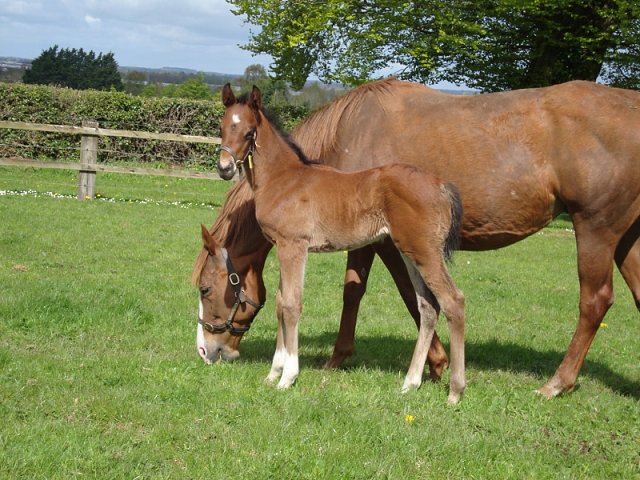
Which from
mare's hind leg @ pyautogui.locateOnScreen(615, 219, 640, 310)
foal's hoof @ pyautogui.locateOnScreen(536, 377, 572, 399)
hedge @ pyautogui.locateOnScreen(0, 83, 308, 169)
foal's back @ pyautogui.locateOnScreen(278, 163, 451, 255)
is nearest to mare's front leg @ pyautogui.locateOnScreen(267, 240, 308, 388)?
foal's back @ pyautogui.locateOnScreen(278, 163, 451, 255)

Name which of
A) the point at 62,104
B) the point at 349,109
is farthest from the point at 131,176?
the point at 349,109

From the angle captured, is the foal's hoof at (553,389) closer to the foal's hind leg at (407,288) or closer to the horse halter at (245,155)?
the foal's hind leg at (407,288)

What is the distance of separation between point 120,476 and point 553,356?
4.80 meters

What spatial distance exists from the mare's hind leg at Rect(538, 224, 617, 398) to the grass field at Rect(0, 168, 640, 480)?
0.21 meters

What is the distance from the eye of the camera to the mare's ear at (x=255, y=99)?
5.43 m

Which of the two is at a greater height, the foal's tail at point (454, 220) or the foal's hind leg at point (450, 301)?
the foal's tail at point (454, 220)

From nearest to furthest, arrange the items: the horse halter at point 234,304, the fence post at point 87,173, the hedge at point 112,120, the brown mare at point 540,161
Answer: the brown mare at point 540,161, the horse halter at point 234,304, the fence post at point 87,173, the hedge at point 112,120

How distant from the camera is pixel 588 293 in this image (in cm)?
585

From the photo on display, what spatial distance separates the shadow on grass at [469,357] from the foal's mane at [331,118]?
6.02 ft

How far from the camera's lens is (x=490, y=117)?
5.95m

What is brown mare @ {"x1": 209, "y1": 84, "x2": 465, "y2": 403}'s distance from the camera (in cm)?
520

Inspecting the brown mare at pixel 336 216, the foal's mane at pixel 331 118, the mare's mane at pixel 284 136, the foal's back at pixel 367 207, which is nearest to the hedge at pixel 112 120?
the foal's mane at pixel 331 118

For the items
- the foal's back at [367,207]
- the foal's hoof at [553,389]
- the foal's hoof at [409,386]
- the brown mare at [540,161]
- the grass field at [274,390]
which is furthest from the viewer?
the foal's hoof at [553,389]

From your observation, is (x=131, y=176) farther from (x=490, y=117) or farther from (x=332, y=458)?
(x=332, y=458)
